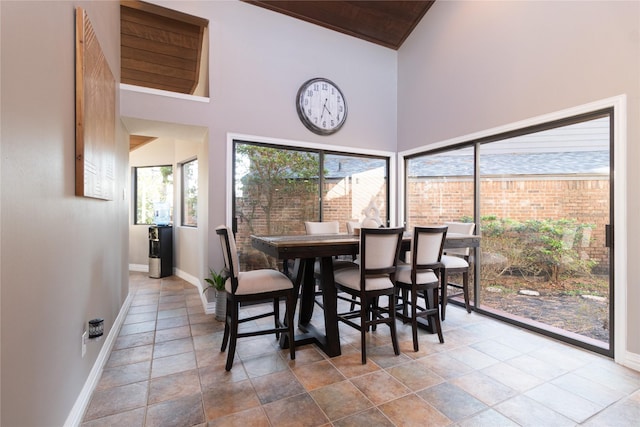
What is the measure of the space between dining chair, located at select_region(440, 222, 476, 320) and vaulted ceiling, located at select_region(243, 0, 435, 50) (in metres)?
3.02

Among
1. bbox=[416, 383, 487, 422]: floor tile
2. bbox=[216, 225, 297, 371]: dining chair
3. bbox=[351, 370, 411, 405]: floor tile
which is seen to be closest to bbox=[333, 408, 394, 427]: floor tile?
bbox=[351, 370, 411, 405]: floor tile

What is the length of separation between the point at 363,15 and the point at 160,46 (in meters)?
2.86

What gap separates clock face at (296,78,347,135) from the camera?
13.3 feet

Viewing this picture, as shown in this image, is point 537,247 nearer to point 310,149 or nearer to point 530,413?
point 530,413

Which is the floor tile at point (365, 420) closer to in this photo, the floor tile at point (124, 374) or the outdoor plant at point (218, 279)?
the floor tile at point (124, 374)

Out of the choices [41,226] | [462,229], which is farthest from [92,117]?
[462,229]

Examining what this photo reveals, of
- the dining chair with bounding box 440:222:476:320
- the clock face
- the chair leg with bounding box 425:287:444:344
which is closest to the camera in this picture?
the chair leg with bounding box 425:287:444:344

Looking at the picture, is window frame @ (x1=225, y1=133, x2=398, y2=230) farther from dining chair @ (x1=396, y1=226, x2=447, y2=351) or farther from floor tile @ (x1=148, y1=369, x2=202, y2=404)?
dining chair @ (x1=396, y1=226, x2=447, y2=351)

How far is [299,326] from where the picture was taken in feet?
9.58

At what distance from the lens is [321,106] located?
13.8 feet

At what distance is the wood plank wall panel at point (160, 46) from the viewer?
141 inches

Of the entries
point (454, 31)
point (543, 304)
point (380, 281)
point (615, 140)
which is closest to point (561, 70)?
point (615, 140)

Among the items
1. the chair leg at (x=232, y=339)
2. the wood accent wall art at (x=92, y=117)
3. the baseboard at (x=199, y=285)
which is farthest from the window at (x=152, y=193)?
the chair leg at (x=232, y=339)

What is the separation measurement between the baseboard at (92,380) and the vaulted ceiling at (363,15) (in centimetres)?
395
